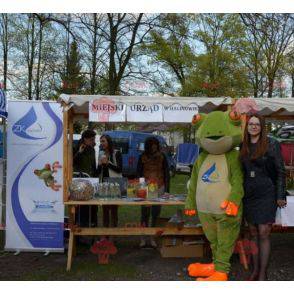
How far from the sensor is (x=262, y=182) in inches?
163

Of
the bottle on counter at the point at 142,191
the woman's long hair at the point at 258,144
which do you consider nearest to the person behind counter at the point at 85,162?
the bottle on counter at the point at 142,191

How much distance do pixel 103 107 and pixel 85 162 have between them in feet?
4.31

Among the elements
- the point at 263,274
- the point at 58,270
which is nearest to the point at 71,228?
the point at 58,270

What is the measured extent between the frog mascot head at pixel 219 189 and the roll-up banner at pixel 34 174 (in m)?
1.87

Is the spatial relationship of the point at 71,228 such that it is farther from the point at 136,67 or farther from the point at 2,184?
the point at 136,67

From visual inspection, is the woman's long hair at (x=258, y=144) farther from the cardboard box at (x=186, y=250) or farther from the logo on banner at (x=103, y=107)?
the cardboard box at (x=186, y=250)

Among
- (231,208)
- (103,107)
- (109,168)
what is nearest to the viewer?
(231,208)

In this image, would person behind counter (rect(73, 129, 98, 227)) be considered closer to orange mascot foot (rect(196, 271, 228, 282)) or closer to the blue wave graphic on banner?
the blue wave graphic on banner

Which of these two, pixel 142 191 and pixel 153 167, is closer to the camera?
pixel 142 191

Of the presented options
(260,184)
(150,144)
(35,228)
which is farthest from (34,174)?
(260,184)

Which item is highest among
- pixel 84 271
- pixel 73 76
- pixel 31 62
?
pixel 31 62

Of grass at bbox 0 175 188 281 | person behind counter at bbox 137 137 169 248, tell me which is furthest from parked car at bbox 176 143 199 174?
grass at bbox 0 175 188 281

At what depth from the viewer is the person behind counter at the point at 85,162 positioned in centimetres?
590

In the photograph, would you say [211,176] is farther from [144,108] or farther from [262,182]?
[144,108]
